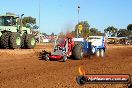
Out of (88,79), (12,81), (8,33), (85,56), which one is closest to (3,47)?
(8,33)

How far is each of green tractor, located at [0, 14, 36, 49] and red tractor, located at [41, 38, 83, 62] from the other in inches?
211

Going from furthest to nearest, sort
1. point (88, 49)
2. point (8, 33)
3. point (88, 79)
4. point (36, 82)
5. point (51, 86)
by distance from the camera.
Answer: point (8, 33)
point (88, 49)
point (36, 82)
point (51, 86)
point (88, 79)

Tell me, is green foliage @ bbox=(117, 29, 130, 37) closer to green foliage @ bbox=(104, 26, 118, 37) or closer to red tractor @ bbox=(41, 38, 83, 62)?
green foliage @ bbox=(104, 26, 118, 37)

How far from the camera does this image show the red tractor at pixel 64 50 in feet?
62.3

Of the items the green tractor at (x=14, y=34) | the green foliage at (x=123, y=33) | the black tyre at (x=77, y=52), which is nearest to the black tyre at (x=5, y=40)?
the green tractor at (x=14, y=34)

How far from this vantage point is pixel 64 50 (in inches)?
776

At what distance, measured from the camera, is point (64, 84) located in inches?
367

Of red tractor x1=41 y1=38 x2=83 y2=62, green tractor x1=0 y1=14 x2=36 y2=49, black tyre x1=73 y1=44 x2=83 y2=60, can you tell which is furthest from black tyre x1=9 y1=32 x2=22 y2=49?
black tyre x1=73 y1=44 x2=83 y2=60

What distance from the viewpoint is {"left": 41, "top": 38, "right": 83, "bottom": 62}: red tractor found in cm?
1898

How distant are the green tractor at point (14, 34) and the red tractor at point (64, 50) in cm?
537

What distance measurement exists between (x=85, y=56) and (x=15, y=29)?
6399mm

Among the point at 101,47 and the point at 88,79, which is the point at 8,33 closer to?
the point at 101,47

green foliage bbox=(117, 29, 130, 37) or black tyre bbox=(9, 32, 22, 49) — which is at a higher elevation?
green foliage bbox=(117, 29, 130, 37)

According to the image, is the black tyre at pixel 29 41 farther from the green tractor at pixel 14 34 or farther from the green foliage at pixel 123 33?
the green foliage at pixel 123 33
